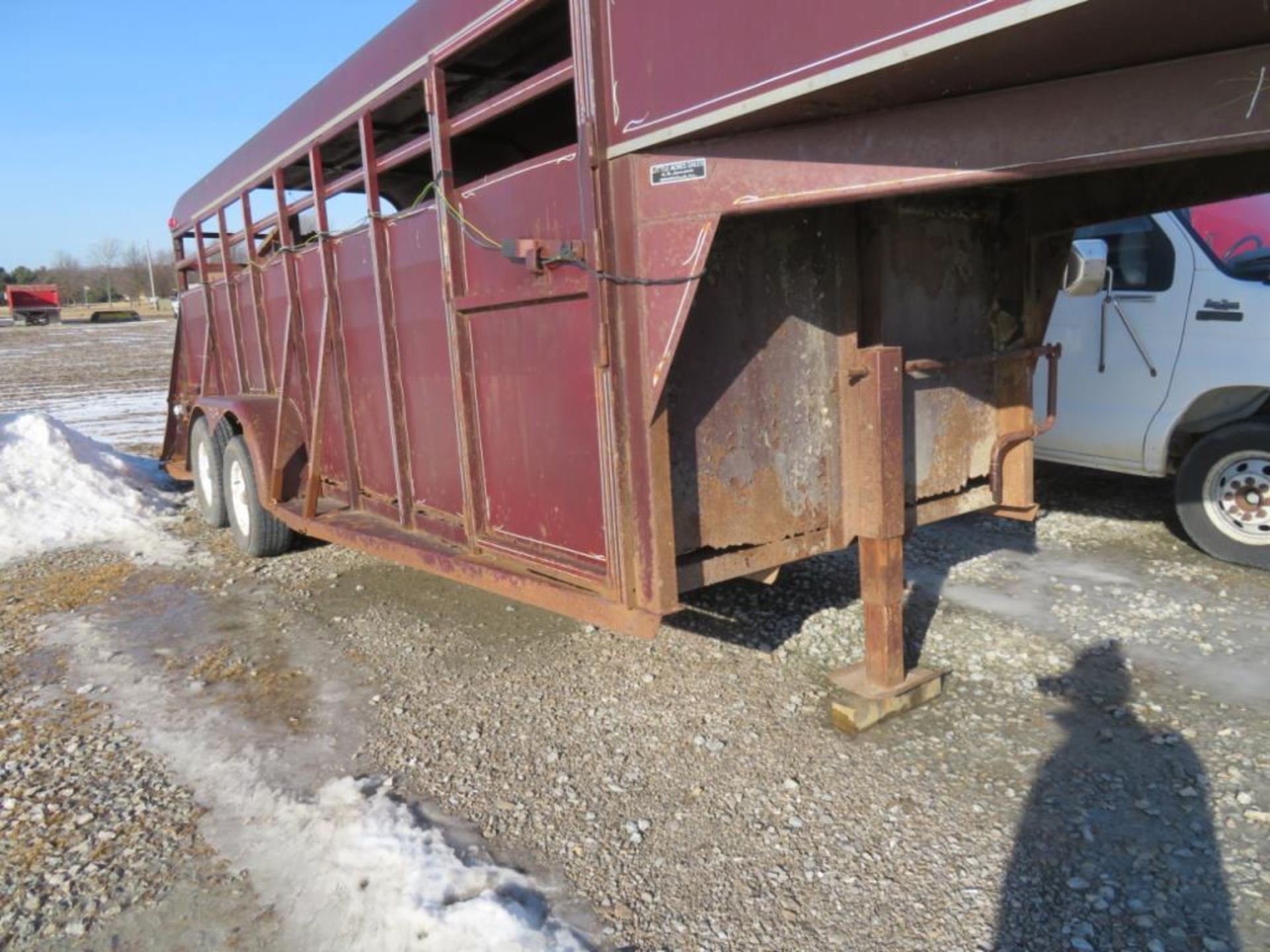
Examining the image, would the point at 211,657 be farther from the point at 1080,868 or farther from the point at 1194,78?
the point at 1194,78

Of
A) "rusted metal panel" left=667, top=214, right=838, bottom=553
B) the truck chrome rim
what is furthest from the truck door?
"rusted metal panel" left=667, top=214, right=838, bottom=553

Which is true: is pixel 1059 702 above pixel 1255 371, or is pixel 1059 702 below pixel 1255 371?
below

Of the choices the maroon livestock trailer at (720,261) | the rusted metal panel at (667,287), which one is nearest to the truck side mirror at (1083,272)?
the maroon livestock trailer at (720,261)

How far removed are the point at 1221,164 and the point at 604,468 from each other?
239 centimetres

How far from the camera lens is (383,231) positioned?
15.0 ft

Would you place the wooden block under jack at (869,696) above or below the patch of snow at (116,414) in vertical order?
below

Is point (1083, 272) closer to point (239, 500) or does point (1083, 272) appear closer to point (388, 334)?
point (388, 334)

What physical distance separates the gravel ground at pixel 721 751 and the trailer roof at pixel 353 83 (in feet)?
8.69

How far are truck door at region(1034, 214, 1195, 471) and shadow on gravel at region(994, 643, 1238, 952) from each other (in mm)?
2779

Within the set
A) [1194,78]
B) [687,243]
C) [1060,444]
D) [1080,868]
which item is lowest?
[1080,868]

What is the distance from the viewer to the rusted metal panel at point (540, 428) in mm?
3369

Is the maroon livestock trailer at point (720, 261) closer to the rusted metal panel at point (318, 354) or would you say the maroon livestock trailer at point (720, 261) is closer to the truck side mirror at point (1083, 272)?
the rusted metal panel at point (318, 354)

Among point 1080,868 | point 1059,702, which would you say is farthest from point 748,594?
point 1080,868

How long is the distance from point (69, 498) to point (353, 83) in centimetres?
505
